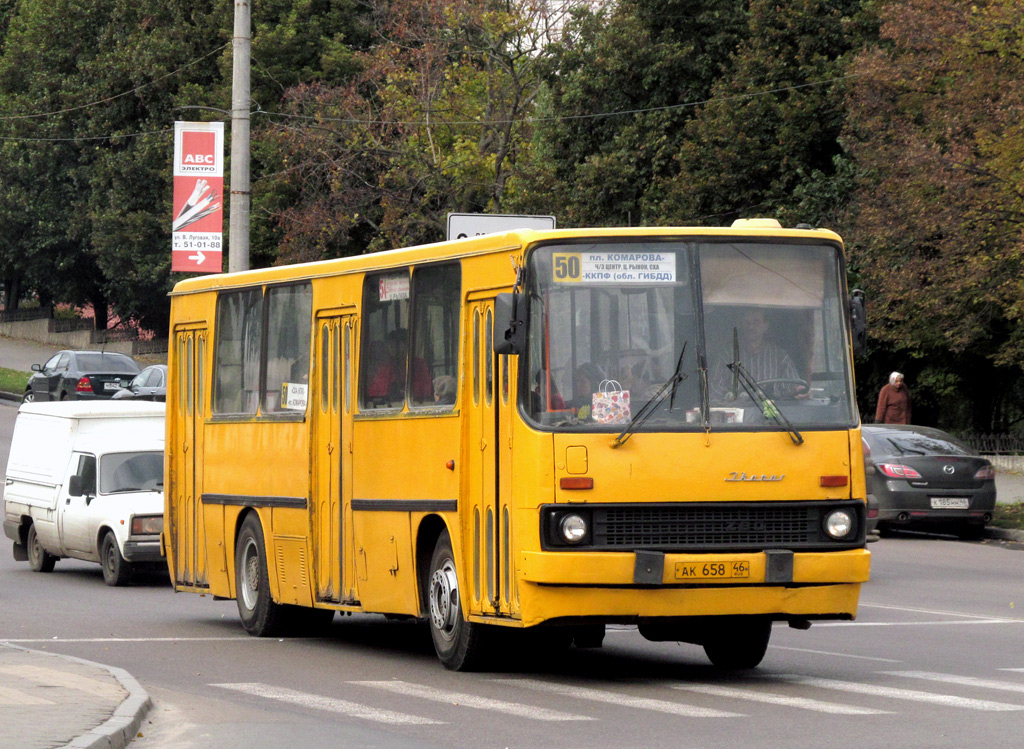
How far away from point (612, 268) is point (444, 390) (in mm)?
1690

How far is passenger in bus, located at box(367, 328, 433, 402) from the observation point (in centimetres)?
1258

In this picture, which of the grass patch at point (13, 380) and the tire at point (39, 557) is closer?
the tire at point (39, 557)

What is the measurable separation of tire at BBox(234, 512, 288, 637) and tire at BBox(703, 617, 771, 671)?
13.4 ft

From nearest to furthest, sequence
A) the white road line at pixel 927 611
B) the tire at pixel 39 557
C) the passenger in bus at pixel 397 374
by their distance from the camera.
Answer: the passenger in bus at pixel 397 374, the white road line at pixel 927 611, the tire at pixel 39 557

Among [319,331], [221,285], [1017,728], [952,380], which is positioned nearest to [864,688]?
[1017,728]

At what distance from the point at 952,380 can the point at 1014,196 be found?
9477 mm

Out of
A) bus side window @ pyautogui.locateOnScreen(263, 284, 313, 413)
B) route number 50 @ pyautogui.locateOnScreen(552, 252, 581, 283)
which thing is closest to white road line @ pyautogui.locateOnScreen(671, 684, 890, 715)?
route number 50 @ pyautogui.locateOnScreen(552, 252, 581, 283)

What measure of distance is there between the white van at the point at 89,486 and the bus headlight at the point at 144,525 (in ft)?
0.04

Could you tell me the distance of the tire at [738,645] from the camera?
12211 millimetres

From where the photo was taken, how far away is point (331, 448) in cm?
1388

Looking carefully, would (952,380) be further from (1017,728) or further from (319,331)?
(1017,728)

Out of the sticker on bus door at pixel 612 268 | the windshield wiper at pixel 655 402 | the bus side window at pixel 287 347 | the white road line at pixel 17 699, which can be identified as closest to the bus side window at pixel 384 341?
the bus side window at pixel 287 347

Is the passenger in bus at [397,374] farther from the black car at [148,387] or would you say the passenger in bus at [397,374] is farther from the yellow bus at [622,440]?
the black car at [148,387]

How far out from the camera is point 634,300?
36.6 ft
